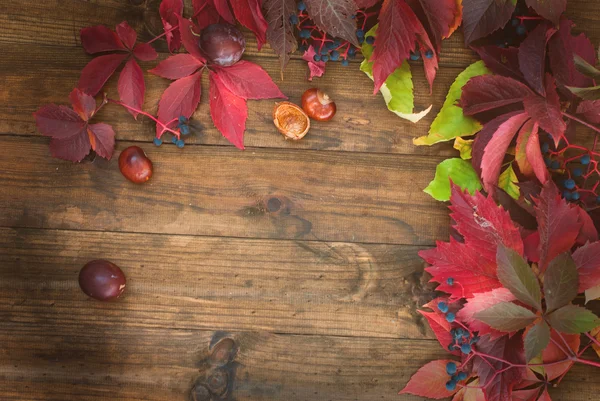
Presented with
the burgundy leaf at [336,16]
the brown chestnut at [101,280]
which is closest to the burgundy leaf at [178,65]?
the burgundy leaf at [336,16]

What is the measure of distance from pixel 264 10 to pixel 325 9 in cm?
12

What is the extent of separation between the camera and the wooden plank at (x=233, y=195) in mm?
1113

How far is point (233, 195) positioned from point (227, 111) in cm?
17

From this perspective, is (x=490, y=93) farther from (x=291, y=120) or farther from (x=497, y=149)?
(x=291, y=120)

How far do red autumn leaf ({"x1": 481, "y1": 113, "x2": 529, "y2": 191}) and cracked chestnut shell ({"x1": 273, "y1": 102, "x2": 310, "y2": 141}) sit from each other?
345 millimetres

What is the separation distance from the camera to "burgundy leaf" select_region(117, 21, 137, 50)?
3.51 ft

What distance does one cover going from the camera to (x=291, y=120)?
1109 mm

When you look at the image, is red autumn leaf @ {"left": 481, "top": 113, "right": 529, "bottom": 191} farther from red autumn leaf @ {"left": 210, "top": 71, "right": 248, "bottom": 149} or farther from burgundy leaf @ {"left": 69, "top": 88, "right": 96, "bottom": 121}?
burgundy leaf @ {"left": 69, "top": 88, "right": 96, "bottom": 121}

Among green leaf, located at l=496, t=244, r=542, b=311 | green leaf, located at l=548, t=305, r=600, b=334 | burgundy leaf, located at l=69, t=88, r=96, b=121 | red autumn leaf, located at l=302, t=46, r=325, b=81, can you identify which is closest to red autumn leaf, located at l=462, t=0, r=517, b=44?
red autumn leaf, located at l=302, t=46, r=325, b=81

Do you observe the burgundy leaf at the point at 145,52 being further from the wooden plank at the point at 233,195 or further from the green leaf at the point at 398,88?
the green leaf at the point at 398,88

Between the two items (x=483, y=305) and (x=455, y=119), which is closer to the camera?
(x=483, y=305)

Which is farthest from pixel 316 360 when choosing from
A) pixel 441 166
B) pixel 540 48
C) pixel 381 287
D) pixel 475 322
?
pixel 540 48

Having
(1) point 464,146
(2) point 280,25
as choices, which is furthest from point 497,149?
(2) point 280,25

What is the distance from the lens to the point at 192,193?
3.66 feet
